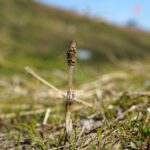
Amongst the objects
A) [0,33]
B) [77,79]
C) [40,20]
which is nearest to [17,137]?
[77,79]

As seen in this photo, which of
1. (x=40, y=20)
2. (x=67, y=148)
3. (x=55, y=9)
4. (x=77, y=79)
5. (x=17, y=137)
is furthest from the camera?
(x=55, y=9)

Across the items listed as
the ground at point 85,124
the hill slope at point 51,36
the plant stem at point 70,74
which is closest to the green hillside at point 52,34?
the hill slope at point 51,36

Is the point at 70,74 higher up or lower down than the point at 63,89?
lower down

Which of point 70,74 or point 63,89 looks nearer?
point 70,74

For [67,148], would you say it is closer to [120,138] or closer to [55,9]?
[120,138]

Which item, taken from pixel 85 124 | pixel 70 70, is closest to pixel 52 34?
pixel 85 124

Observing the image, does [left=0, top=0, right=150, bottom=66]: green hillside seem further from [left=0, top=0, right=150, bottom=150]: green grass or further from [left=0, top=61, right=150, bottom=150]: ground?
[left=0, top=61, right=150, bottom=150]: ground

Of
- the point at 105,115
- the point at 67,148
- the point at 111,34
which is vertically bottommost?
the point at 67,148

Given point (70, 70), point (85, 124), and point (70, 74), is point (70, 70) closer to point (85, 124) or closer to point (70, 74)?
point (70, 74)

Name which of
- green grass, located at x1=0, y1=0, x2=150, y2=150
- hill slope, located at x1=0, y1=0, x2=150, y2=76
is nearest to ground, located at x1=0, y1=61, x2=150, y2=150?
green grass, located at x1=0, y1=0, x2=150, y2=150
